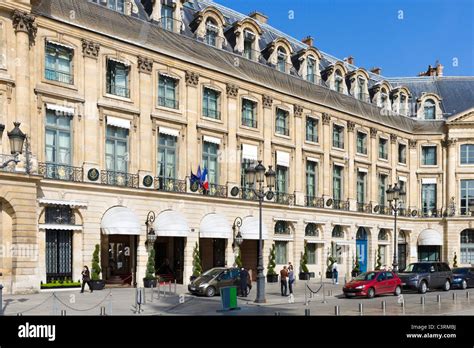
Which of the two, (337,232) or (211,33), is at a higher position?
(211,33)

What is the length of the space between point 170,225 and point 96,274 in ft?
19.5

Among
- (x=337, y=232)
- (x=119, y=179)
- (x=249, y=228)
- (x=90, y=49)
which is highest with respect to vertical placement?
(x=90, y=49)

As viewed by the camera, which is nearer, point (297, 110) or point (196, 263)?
point (196, 263)

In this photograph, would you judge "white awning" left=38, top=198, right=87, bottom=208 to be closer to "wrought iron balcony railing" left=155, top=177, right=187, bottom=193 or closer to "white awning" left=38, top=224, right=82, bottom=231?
"white awning" left=38, top=224, right=82, bottom=231

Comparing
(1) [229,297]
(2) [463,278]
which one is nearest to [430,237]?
(2) [463,278]

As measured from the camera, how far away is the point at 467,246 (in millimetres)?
57969

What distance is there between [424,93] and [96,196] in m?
40.3

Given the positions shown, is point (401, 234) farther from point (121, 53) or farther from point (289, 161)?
point (121, 53)

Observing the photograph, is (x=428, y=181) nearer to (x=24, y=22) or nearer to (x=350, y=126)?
(x=350, y=126)

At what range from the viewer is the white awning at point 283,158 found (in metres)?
44.4

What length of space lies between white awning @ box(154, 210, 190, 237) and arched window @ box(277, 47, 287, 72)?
1658 cm

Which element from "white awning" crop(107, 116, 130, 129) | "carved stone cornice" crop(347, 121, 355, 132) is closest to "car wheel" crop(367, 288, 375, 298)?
"white awning" crop(107, 116, 130, 129)

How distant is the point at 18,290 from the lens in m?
27.4
